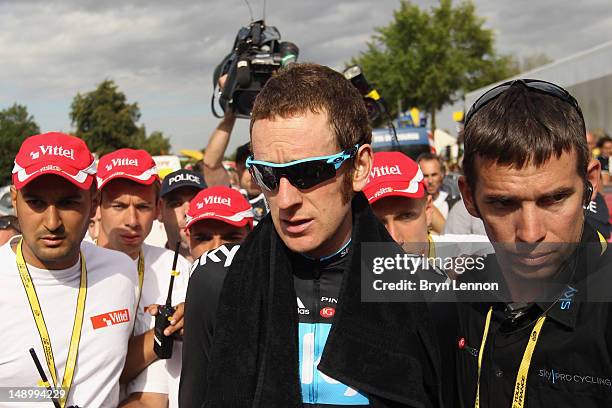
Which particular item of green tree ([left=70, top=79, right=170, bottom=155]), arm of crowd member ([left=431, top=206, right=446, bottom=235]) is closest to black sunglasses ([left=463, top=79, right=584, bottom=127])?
arm of crowd member ([left=431, top=206, right=446, bottom=235])

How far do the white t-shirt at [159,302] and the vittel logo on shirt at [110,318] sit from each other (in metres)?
0.27

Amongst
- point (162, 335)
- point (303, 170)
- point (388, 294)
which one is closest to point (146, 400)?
point (162, 335)

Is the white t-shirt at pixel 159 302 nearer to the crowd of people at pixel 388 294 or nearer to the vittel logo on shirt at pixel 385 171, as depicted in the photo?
the crowd of people at pixel 388 294

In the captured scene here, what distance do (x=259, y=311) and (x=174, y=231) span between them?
2852mm

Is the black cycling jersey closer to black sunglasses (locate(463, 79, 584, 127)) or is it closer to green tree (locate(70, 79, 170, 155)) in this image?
black sunglasses (locate(463, 79, 584, 127))

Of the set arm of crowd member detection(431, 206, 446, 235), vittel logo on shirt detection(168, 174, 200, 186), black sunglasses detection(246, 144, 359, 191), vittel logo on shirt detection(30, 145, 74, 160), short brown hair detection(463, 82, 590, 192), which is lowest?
black sunglasses detection(246, 144, 359, 191)

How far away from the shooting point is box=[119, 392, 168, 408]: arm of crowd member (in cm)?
303

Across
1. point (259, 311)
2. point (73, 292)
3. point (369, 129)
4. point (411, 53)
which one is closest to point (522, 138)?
point (369, 129)

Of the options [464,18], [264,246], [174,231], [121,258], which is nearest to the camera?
[264,246]

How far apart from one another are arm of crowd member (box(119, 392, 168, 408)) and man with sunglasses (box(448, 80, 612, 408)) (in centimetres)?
168

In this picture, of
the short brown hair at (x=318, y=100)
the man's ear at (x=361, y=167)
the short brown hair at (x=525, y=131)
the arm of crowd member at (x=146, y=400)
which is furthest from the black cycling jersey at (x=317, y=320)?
the arm of crowd member at (x=146, y=400)

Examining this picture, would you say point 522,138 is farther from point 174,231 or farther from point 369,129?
point 174,231

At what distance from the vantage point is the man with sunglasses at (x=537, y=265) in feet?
5.67

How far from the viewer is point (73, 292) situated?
2.83 meters
